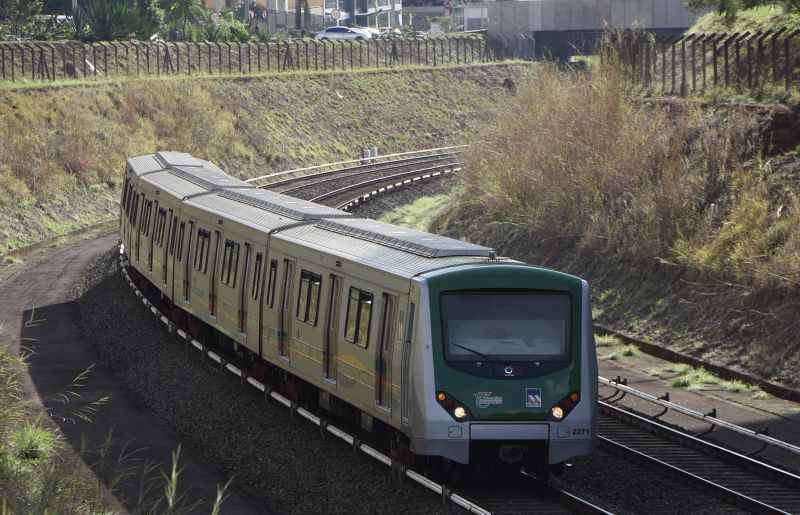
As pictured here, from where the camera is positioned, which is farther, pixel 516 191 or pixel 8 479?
pixel 516 191

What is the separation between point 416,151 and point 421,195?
18822 millimetres

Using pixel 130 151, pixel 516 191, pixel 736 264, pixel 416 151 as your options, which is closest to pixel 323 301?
pixel 736 264

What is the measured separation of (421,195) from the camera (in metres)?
49.8

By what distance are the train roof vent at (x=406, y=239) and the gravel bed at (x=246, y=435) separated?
9.51 feet

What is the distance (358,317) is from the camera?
1641 centimetres

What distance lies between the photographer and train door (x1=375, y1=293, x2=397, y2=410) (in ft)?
50.4

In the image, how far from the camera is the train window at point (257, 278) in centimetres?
2025

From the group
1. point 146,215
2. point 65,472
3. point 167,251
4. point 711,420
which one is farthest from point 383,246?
point 146,215

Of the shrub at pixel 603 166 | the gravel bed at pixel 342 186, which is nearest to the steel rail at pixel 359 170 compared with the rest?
the gravel bed at pixel 342 186

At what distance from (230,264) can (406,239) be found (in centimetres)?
563

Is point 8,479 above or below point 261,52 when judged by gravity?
below

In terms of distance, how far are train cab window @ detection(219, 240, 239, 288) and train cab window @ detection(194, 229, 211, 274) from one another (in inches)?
44.0

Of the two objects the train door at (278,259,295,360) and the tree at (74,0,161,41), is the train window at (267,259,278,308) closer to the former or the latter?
the train door at (278,259,295,360)

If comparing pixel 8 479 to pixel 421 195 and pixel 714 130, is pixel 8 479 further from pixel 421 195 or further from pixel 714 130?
pixel 421 195
